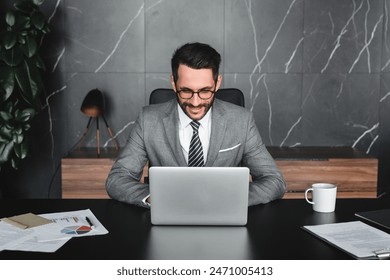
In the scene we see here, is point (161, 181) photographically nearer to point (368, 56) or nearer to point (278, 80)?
point (278, 80)

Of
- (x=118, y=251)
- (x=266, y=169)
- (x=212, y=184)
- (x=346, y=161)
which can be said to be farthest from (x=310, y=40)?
(x=118, y=251)

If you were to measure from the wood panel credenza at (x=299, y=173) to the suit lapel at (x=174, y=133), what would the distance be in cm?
125

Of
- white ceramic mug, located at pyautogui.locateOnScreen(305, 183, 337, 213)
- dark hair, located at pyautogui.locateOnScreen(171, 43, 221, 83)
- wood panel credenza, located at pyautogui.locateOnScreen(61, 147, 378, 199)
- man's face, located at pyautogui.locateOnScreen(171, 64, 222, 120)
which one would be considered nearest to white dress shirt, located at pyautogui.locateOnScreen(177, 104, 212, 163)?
man's face, located at pyautogui.locateOnScreen(171, 64, 222, 120)

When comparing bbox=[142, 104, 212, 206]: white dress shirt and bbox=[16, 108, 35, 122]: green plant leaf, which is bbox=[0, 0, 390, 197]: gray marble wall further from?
bbox=[142, 104, 212, 206]: white dress shirt

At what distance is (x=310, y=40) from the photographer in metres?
3.92

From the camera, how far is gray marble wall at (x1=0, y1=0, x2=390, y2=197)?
12.8 feet

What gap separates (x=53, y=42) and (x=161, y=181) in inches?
103

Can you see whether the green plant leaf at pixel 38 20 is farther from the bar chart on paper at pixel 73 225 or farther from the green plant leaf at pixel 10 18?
the bar chart on paper at pixel 73 225

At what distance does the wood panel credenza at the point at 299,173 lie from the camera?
3574 millimetres

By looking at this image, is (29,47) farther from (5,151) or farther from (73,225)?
(73,225)

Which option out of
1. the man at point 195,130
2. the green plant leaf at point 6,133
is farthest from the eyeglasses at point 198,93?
the green plant leaf at point 6,133

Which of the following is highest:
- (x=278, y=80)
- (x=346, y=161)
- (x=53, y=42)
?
→ (x=53, y=42)

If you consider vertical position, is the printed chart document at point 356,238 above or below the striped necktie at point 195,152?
below

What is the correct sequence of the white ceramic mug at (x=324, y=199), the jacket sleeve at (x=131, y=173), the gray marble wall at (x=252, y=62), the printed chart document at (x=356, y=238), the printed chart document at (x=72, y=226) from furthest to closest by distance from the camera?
the gray marble wall at (x=252, y=62) < the jacket sleeve at (x=131, y=173) < the white ceramic mug at (x=324, y=199) < the printed chart document at (x=72, y=226) < the printed chart document at (x=356, y=238)
